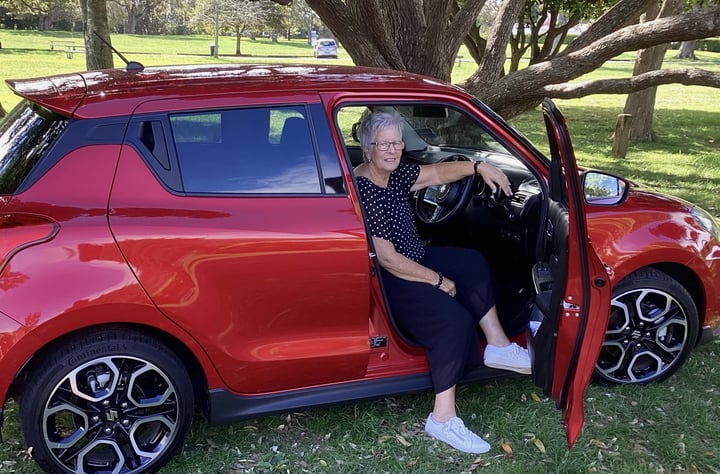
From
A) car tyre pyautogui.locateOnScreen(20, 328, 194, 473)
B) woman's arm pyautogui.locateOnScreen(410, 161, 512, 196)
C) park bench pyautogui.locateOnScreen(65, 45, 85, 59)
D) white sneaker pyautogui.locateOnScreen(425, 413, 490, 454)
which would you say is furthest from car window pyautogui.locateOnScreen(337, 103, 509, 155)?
park bench pyautogui.locateOnScreen(65, 45, 85, 59)

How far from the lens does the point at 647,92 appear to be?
38.7 ft

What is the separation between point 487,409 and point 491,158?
144 centimetres

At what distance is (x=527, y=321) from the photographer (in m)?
3.34

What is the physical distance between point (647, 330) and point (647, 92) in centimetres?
946

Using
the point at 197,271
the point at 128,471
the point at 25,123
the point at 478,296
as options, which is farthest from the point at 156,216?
the point at 478,296

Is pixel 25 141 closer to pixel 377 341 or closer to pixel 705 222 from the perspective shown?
pixel 377 341

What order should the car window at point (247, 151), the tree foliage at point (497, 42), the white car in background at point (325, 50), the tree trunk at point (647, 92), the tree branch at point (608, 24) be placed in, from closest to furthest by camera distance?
the car window at point (247, 151) < the tree foliage at point (497, 42) < the tree branch at point (608, 24) < the tree trunk at point (647, 92) < the white car in background at point (325, 50)

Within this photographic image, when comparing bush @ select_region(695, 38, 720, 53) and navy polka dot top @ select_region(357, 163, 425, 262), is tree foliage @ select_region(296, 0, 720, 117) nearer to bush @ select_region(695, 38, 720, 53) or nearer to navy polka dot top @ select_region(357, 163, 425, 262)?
navy polka dot top @ select_region(357, 163, 425, 262)

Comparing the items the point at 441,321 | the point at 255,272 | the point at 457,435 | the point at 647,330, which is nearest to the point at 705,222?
the point at 647,330

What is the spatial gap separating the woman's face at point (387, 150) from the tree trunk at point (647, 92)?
30.1ft

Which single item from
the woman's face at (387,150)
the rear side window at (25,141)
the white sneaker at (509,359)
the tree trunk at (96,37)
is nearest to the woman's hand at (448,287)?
the white sneaker at (509,359)

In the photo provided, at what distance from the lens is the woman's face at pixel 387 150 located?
315cm

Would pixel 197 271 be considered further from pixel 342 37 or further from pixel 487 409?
pixel 342 37

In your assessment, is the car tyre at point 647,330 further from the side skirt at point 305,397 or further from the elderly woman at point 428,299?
the side skirt at point 305,397
